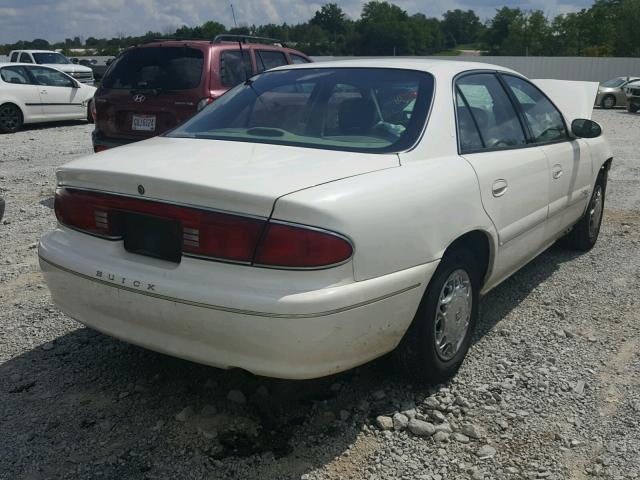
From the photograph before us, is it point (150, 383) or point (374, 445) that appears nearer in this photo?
point (374, 445)

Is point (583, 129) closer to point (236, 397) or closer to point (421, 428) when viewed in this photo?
point (421, 428)

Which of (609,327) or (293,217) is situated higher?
(293,217)

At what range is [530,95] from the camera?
4.63 m

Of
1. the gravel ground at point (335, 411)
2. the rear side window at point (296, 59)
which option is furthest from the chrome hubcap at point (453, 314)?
the rear side window at point (296, 59)

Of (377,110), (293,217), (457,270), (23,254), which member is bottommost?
(23,254)

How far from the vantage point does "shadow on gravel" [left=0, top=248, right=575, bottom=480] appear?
9.07ft

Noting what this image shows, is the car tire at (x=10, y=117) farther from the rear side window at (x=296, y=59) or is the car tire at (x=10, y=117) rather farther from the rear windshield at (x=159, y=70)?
the rear windshield at (x=159, y=70)

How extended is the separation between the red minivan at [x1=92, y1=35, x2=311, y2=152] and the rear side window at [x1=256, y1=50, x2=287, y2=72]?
0.85 m

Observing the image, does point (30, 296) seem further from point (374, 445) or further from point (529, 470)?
point (529, 470)

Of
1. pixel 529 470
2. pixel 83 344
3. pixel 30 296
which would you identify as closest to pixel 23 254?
pixel 30 296

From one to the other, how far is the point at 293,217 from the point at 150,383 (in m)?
1.42

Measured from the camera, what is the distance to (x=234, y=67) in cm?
779

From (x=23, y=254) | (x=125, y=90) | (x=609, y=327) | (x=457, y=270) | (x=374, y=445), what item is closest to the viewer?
(x=374, y=445)

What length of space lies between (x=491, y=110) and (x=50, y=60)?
23625mm
